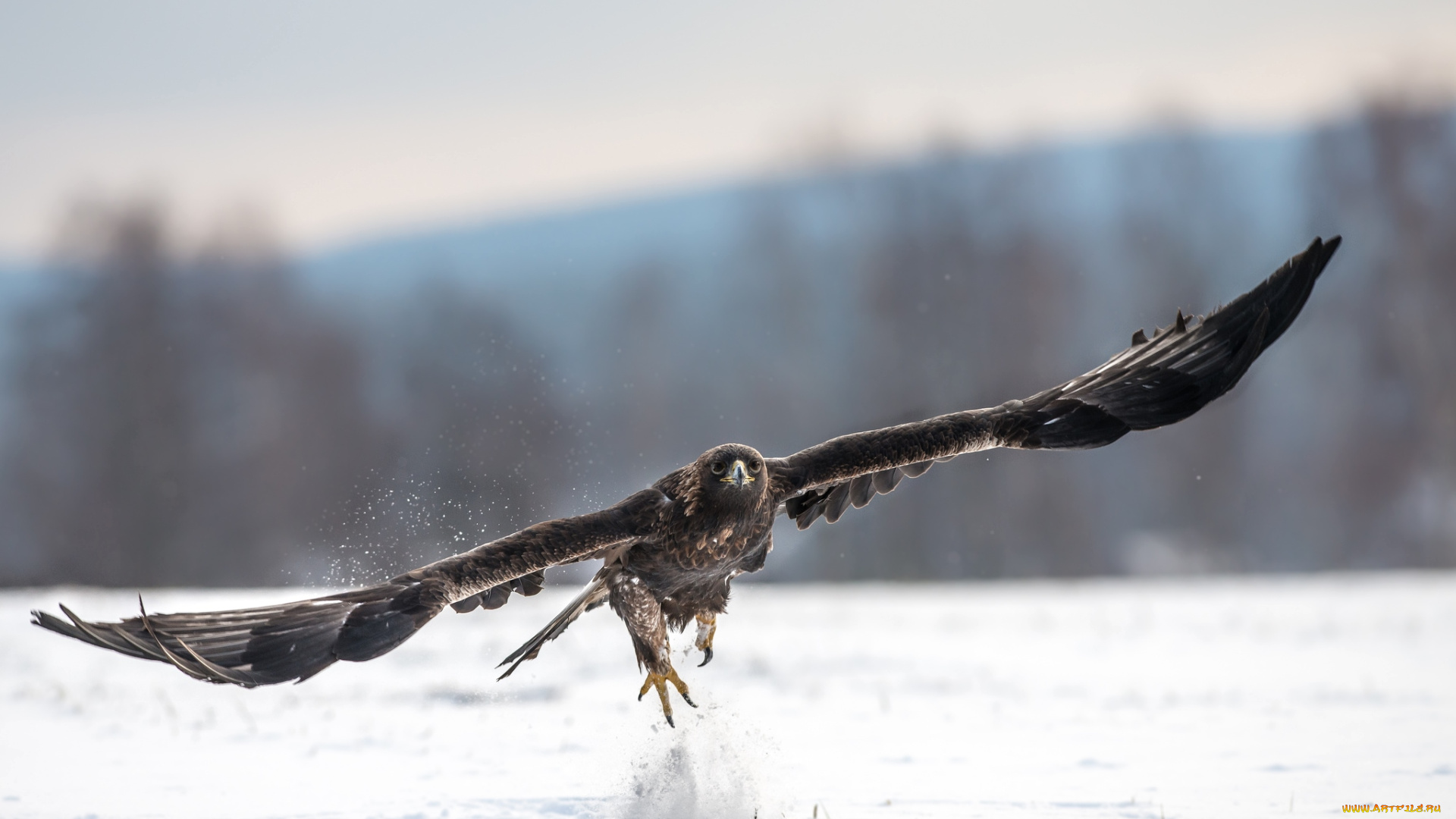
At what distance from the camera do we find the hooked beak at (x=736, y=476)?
6332 millimetres

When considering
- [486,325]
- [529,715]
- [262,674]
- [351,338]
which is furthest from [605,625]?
[351,338]

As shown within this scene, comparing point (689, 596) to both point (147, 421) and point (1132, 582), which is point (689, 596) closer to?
point (1132, 582)

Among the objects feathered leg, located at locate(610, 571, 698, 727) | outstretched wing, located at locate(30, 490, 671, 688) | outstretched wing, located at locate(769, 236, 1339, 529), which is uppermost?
outstretched wing, located at locate(769, 236, 1339, 529)

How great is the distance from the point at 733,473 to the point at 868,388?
77.9 ft

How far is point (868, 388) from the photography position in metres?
29.8

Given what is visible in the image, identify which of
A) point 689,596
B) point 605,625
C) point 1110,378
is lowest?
point 605,625

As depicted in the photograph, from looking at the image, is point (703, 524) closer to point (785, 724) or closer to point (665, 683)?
point (665, 683)

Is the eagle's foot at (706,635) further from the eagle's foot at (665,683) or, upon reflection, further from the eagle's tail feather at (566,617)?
the eagle's tail feather at (566,617)

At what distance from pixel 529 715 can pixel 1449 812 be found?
5.98 meters

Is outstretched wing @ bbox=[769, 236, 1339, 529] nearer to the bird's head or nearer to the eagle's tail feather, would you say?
the bird's head

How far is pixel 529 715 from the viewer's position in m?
9.27

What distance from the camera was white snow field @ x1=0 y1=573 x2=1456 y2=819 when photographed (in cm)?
696

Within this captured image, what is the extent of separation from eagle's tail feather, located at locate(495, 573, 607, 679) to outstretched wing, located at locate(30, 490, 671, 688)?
90cm

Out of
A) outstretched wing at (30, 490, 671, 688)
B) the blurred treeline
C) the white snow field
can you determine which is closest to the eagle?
outstretched wing at (30, 490, 671, 688)
